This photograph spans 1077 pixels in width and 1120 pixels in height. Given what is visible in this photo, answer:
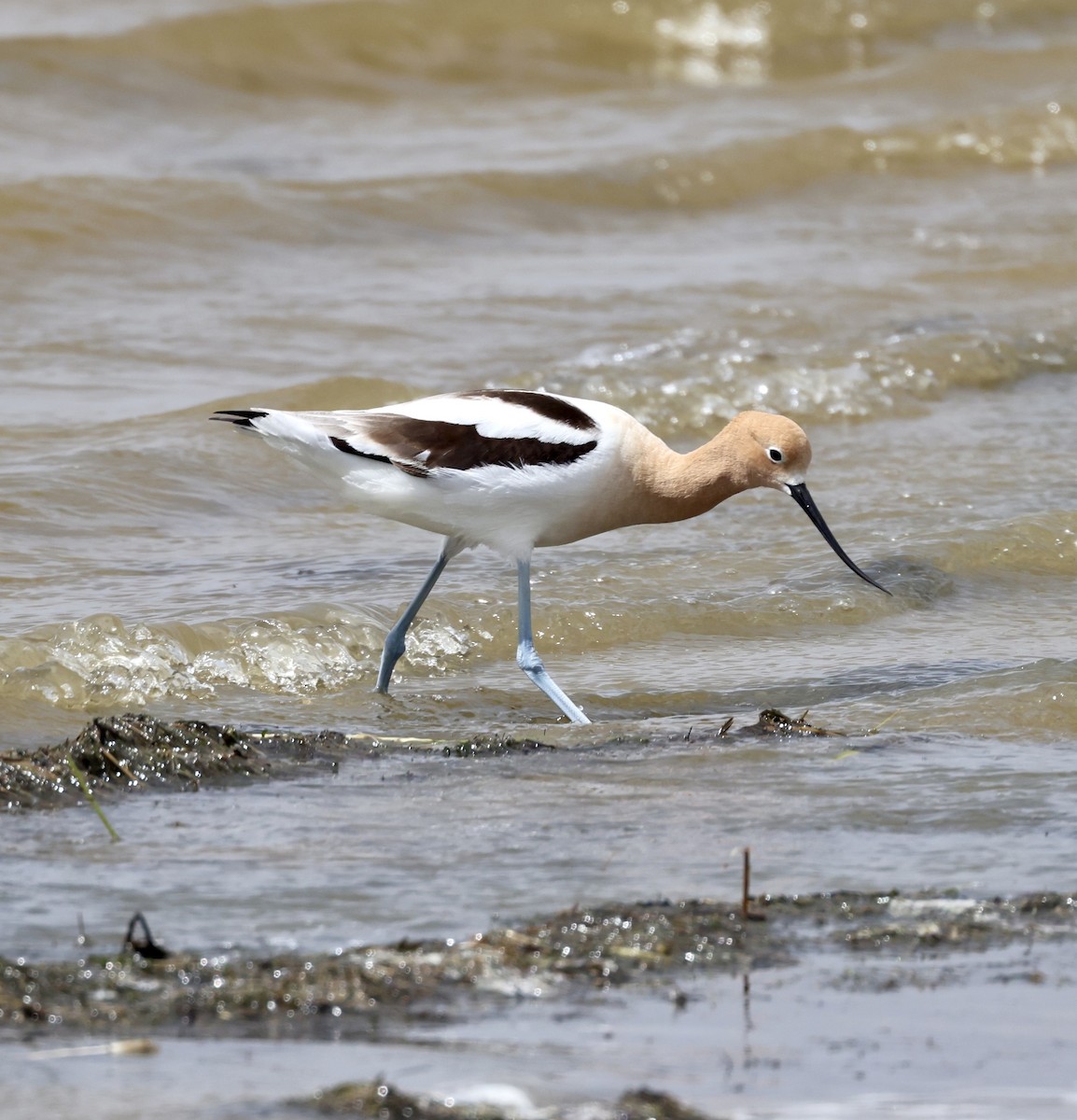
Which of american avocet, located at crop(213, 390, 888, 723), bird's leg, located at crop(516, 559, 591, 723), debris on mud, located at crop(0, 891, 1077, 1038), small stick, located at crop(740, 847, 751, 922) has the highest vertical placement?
american avocet, located at crop(213, 390, 888, 723)

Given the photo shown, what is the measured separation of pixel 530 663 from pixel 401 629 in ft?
1.84

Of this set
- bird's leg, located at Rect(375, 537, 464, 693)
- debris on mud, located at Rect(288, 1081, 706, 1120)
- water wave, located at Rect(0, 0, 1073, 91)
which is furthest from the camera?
water wave, located at Rect(0, 0, 1073, 91)

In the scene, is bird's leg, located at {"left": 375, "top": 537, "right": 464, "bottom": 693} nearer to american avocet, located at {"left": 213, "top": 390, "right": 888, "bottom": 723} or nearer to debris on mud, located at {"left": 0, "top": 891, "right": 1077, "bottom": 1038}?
american avocet, located at {"left": 213, "top": 390, "right": 888, "bottom": 723}

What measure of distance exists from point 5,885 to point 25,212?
35.7ft

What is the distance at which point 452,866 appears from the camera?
4.46 meters

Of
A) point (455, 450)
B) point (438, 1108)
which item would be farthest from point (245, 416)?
point (438, 1108)

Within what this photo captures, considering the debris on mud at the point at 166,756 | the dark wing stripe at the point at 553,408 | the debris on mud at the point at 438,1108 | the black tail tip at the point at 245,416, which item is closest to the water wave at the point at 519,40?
the black tail tip at the point at 245,416

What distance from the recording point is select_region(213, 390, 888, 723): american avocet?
256 inches

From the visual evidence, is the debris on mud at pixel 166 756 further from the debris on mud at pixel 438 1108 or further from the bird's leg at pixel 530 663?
the debris on mud at pixel 438 1108

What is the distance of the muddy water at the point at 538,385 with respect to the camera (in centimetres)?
471

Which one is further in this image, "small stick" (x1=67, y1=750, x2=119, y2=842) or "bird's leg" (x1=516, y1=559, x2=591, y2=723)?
"bird's leg" (x1=516, y1=559, x2=591, y2=723)

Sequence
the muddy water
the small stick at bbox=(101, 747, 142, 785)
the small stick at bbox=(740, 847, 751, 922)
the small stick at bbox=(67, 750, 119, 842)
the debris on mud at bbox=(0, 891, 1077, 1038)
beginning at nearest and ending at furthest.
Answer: the debris on mud at bbox=(0, 891, 1077, 1038)
the small stick at bbox=(740, 847, 751, 922)
the small stick at bbox=(67, 750, 119, 842)
the muddy water
the small stick at bbox=(101, 747, 142, 785)

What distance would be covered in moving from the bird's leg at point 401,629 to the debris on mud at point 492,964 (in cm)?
280

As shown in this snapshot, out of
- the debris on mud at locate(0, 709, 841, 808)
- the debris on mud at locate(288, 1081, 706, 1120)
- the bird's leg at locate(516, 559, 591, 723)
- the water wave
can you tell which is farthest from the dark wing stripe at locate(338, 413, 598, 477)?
the water wave
